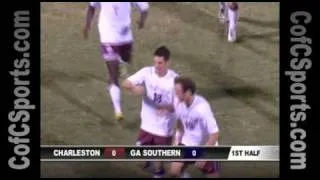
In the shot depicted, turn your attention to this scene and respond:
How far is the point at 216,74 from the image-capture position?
38.7ft

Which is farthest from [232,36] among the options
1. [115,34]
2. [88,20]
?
[88,20]

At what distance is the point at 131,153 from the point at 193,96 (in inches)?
29.8

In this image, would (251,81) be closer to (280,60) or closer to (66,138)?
(280,60)

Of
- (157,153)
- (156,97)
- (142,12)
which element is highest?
(142,12)

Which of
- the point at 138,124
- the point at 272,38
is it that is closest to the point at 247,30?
the point at 272,38

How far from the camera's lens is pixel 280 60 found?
38.5 feet

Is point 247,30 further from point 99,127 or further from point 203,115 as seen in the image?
point 99,127

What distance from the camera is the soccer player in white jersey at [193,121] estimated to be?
463 inches

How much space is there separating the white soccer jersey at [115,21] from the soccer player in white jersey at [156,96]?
33 cm

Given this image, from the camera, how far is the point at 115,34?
11805 mm

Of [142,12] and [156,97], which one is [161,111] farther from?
[142,12]

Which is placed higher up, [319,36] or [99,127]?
[319,36]

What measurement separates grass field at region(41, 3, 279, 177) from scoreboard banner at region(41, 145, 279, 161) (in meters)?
0.05

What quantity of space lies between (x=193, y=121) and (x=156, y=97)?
0.40 metres
